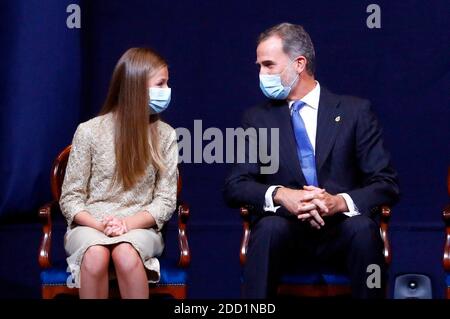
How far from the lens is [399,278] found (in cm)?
512

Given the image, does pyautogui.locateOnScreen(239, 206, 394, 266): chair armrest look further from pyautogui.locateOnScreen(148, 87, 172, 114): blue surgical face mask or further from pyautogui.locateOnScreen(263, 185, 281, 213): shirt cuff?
pyautogui.locateOnScreen(148, 87, 172, 114): blue surgical face mask

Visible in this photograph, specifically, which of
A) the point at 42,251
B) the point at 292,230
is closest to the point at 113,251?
the point at 42,251

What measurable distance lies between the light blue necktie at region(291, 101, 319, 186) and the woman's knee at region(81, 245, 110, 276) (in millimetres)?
949

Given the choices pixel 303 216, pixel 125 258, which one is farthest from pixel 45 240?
pixel 303 216

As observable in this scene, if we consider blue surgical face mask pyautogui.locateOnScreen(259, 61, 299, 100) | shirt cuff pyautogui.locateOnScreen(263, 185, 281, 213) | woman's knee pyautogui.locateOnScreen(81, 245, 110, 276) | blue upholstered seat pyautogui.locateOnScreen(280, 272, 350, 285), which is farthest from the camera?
blue surgical face mask pyautogui.locateOnScreen(259, 61, 299, 100)

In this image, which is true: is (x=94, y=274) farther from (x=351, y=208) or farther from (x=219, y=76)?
(x=219, y=76)

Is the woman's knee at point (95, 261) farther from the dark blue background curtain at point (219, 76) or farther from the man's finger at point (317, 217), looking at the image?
the dark blue background curtain at point (219, 76)

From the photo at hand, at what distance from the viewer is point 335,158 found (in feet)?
15.2

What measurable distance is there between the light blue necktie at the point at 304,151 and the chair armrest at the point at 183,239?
0.54 meters

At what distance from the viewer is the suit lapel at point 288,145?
4.62 m

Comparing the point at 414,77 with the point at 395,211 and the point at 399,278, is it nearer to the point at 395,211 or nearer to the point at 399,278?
the point at 395,211

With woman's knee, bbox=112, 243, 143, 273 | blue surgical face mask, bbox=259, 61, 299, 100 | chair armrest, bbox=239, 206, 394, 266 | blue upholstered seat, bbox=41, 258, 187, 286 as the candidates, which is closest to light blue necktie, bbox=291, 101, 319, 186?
blue surgical face mask, bbox=259, 61, 299, 100

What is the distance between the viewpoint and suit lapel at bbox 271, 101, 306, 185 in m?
4.62

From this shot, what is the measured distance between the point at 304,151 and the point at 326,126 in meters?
0.14
